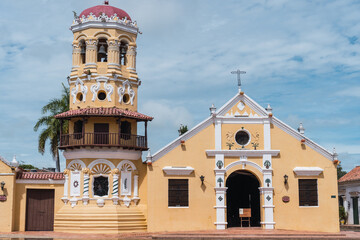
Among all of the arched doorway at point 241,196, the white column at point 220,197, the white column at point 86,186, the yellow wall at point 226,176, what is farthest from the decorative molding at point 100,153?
the arched doorway at point 241,196

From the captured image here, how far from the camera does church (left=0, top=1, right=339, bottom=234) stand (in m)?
28.3

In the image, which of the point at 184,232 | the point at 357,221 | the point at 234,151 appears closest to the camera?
the point at 184,232

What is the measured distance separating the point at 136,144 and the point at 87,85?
4.59 meters

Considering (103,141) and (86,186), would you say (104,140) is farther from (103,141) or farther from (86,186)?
(86,186)

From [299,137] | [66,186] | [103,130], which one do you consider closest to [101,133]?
[103,130]

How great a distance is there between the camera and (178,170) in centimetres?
2855

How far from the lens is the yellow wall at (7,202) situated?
1113 inches

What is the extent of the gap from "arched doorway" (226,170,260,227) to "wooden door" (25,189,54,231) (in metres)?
11.0

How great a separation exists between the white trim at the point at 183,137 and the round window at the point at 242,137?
5.93 feet

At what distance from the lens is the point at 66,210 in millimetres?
28391

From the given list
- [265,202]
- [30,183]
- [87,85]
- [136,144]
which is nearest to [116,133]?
[136,144]

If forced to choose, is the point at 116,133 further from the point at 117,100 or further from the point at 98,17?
the point at 98,17

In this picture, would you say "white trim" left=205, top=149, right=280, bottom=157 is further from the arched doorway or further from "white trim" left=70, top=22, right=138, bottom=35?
"white trim" left=70, top=22, right=138, bottom=35

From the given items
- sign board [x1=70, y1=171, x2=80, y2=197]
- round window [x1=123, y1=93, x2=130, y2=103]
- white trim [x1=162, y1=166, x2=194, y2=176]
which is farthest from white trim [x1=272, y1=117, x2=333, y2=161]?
sign board [x1=70, y1=171, x2=80, y2=197]
